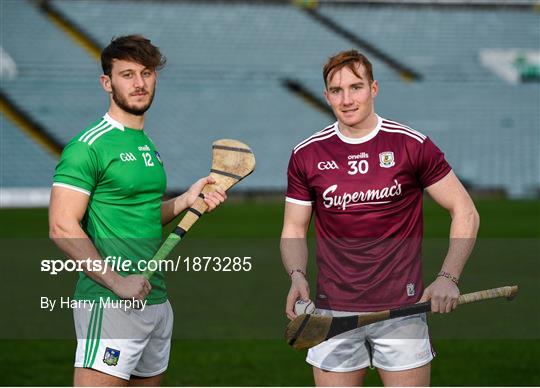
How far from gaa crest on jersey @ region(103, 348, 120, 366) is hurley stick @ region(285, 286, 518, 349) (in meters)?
0.67

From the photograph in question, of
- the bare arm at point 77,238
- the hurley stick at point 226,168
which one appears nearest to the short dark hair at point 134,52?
the hurley stick at point 226,168

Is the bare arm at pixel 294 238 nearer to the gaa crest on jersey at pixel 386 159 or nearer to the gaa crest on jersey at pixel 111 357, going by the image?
the gaa crest on jersey at pixel 386 159

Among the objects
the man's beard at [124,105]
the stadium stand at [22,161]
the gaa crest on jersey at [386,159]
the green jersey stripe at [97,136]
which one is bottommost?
the gaa crest on jersey at [386,159]

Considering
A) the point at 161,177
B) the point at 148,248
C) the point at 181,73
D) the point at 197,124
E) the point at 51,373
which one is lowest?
the point at 51,373

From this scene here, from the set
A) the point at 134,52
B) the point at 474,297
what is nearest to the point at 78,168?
the point at 134,52

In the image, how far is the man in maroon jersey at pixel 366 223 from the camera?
11.3ft

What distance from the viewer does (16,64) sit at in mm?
35531

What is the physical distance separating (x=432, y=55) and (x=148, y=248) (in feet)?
123

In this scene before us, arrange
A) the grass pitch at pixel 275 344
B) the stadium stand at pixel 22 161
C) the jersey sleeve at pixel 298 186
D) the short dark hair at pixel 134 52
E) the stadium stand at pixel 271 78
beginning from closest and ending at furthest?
1. the short dark hair at pixel 134 52
2. the jersey sleeve at pixel 298 186
3. the grass pitch at pixel 275 344
4. the stadium stand at pixel 22 161
5. the stadium stand at pixel 271 78

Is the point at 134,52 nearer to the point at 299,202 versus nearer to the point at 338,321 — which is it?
the point at 299,202

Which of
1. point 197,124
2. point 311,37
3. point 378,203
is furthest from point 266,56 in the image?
point 378,203

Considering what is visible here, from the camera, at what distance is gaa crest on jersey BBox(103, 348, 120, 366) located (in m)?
3.43

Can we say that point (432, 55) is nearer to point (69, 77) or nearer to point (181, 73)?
point (181, 73)

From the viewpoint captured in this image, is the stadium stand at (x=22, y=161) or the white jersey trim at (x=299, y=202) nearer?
the white jersey trim at (x=299, y=202)
